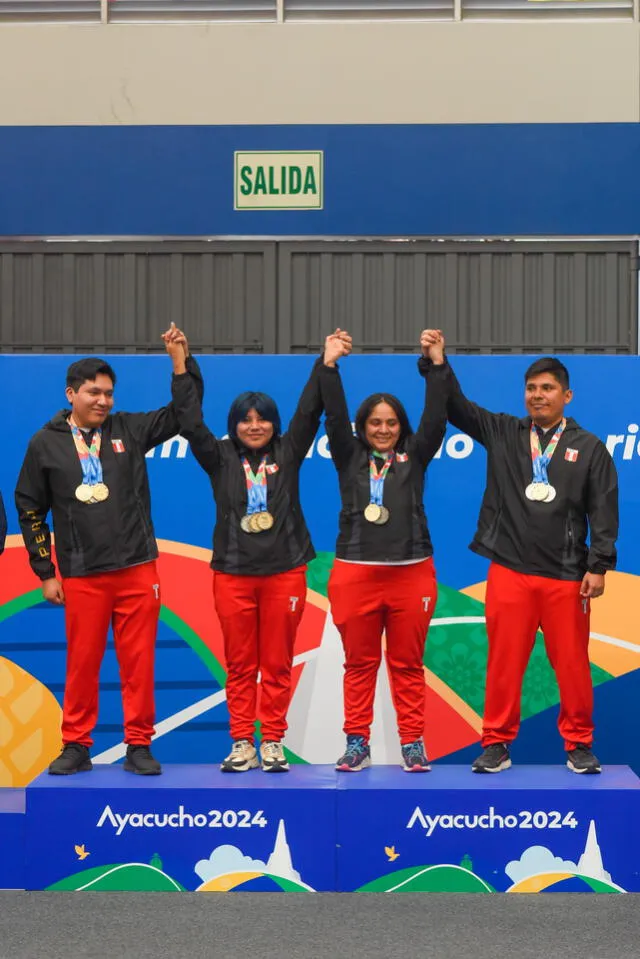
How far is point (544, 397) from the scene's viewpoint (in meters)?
3.98

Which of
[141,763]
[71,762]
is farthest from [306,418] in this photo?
[71,762]

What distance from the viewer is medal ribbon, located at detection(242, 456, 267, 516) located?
402 centimetres

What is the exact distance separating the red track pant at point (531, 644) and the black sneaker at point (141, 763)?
1.08m

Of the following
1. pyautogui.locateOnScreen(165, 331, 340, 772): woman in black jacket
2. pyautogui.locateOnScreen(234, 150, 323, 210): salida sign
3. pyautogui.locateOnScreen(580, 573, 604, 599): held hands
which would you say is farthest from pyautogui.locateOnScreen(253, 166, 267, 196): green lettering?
pyautogui.locateOnScreen(580, 573, 604, 599): held hands

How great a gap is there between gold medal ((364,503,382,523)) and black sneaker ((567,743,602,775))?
988mm

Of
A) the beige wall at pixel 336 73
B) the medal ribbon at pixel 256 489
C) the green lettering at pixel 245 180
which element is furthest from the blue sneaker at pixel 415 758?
the beige wall at pixel 336 73

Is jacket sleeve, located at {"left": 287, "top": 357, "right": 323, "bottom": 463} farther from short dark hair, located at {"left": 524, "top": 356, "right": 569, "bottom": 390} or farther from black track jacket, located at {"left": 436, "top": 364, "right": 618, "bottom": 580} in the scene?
short dark hair, located at {"left": 524, "top": 356, "right": 569, "bottom": 390}

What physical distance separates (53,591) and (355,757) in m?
1.13

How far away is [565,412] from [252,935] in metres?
2.18

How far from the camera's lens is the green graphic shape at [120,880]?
375 cm

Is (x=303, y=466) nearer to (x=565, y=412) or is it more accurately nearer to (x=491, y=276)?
(x=565, y=412)

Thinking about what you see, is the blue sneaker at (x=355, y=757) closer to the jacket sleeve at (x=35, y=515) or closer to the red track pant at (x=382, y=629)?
the red track pant at (x=382, y=629)

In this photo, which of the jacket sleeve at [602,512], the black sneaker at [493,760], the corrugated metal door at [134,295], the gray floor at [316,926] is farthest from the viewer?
the corrugated metal door at [134,295]

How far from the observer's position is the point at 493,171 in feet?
23.9
